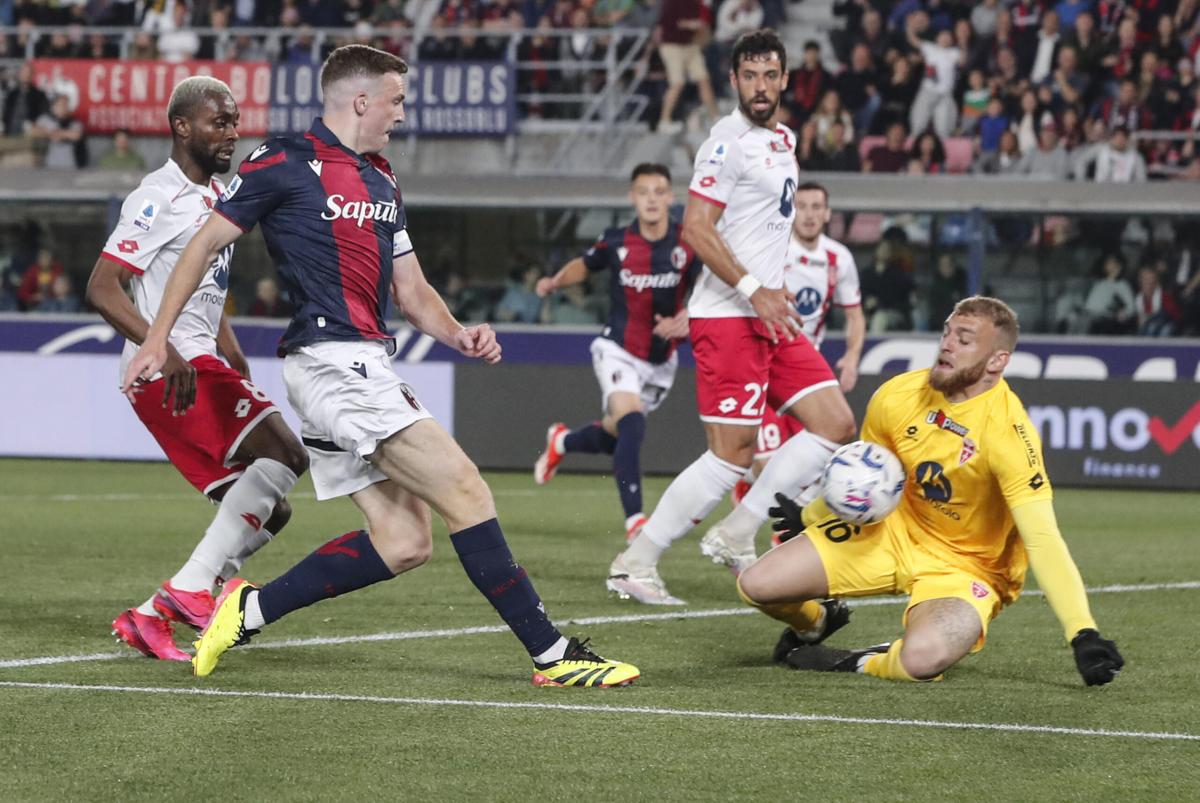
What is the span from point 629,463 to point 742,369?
245 centimetres

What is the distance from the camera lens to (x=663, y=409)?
15883mm

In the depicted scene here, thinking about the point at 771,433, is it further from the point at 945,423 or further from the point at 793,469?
the point at 945,423

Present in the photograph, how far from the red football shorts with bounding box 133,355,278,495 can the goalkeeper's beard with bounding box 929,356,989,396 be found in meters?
2.46

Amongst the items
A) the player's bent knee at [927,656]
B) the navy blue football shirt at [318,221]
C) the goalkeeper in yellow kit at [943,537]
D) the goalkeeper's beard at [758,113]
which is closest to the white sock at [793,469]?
the goalkeeper's beard at [758,113]

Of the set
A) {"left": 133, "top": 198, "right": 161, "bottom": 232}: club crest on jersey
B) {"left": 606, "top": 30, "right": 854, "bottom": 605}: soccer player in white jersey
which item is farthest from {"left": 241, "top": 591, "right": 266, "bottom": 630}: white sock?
{"left": 606, "top": 30, "right": 854, "bottom": 605}: soccer player in white jersey

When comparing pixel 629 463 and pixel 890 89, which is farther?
pixel 890 89

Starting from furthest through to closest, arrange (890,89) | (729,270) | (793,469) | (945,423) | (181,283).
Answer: (890,89)
(793,469)
(729,270)
(945,423)
(181,283)

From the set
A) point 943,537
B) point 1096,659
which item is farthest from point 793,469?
point 1096,659

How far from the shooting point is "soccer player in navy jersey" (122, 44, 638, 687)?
19.2 feet

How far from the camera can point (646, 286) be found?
36.6ft

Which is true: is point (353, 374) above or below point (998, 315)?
below

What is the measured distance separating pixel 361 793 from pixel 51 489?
10019 mm

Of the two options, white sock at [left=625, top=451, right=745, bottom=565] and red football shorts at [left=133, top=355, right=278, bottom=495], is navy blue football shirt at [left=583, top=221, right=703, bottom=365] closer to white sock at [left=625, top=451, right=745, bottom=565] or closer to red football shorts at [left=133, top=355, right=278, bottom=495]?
white sock at [left=625, top=451, right=745, bottom=565]

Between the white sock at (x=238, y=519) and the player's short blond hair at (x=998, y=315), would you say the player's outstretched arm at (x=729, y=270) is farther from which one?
the white sock at (x=238, y=519)
